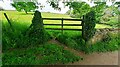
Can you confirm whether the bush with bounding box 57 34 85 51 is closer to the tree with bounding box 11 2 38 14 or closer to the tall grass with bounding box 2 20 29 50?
the tall grass with bounding box 2 20 29 50

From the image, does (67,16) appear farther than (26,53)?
Yes

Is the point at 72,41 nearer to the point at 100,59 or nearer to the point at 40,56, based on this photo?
the point at 100,59

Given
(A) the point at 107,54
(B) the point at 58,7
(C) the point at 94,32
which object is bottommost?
(A) the point at 107,54

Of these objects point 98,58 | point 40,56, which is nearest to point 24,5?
point 40,56

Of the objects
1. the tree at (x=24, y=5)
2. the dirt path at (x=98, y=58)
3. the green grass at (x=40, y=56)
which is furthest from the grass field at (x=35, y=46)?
the tree at (x=24, y=5)

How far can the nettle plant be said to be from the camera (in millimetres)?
10898

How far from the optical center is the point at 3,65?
26.7 feet

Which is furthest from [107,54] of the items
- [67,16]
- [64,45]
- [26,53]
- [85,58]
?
[26,53]

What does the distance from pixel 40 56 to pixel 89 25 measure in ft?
9.81

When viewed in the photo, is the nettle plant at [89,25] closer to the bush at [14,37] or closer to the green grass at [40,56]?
the green grass at [40,56]

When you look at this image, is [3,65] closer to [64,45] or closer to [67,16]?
[64,45]

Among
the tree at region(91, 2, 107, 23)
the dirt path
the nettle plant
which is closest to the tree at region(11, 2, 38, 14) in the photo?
the dirt path

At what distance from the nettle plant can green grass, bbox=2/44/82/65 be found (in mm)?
1550

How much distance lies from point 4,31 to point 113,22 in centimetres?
545
